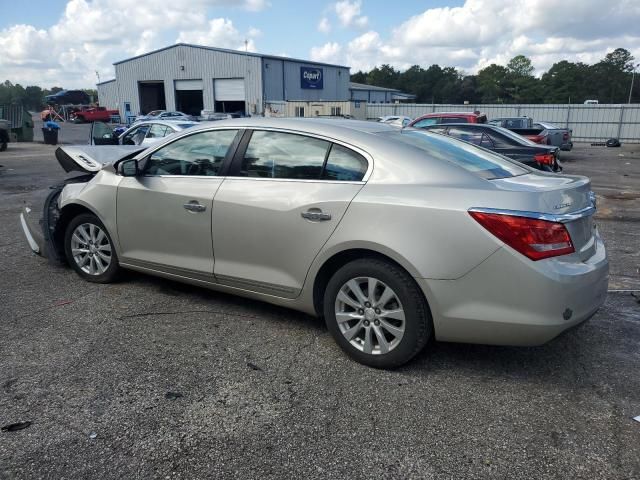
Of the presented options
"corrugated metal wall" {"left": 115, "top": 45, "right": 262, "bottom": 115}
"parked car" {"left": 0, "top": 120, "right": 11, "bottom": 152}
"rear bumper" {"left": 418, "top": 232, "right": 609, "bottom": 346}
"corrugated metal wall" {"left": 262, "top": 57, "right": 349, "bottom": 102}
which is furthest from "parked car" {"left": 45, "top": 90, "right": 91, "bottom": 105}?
"rear bumper" {"left": 418, "top": 232, "right": 609, "bottom": 346}

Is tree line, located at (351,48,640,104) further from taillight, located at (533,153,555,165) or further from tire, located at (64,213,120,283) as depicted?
tire, located at (64,213,120,283)

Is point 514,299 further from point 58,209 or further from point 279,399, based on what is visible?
point 58,209

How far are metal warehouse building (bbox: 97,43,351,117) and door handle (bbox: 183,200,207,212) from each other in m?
41.6

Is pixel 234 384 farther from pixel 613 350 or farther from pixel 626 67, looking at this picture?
pixel 626 67

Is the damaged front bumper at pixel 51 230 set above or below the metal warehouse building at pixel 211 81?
below

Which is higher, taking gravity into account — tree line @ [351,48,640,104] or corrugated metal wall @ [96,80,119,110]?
tree line @ [351,48,640,104]

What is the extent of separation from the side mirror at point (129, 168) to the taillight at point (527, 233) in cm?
291

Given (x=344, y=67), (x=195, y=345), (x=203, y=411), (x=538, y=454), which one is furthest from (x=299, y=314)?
(x=344, y=67)

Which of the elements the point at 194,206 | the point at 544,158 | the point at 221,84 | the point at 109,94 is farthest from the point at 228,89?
the point at 194,206

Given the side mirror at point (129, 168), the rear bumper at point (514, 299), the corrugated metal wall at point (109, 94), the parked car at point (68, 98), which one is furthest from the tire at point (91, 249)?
the parked car at point (68, 98)

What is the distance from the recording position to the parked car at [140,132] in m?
13.9

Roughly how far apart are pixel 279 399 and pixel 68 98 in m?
65.4

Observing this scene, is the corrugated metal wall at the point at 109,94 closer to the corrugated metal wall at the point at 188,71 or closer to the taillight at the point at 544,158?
the corrugated metal wall at the point at 188,71

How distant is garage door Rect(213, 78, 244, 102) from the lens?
1819 inches
